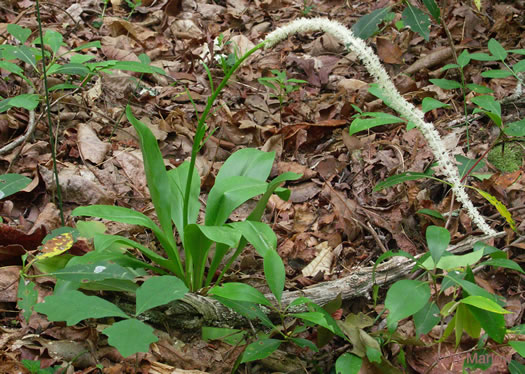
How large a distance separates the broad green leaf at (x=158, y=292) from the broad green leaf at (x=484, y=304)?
0.77 meters

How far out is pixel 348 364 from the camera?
1.55 m

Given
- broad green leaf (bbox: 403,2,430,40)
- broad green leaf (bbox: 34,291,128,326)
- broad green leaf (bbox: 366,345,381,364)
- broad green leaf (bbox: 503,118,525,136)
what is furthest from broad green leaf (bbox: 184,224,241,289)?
broad green leaf (bbox: 403,2,430,40)

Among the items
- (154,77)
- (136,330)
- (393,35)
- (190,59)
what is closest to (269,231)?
(136,330)

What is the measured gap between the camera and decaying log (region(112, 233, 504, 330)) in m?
1.79

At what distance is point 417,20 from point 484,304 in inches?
60.6

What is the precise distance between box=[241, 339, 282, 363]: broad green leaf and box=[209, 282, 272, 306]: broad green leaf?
154 mm

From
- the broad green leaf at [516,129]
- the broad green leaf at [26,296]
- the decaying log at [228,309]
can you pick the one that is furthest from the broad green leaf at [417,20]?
the broad green leaf at [26,296]

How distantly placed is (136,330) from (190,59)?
3063 millimetres

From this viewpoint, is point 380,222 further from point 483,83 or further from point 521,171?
point 483,83

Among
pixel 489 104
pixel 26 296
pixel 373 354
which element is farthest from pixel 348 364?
pixel 489 104

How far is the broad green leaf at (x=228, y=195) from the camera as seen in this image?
1.90 meters

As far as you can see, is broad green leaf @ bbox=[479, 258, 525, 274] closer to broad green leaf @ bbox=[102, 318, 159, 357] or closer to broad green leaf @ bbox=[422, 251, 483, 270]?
broad green leaf @ bbox=[422, 251, 483, 270]

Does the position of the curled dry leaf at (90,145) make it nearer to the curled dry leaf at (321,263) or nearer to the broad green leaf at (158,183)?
the broad green leaf at (158,183)

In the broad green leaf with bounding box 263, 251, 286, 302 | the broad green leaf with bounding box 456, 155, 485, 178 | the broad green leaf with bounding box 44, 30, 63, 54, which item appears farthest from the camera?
the broad green leaf with bounding box 44, 30, 63, 54
